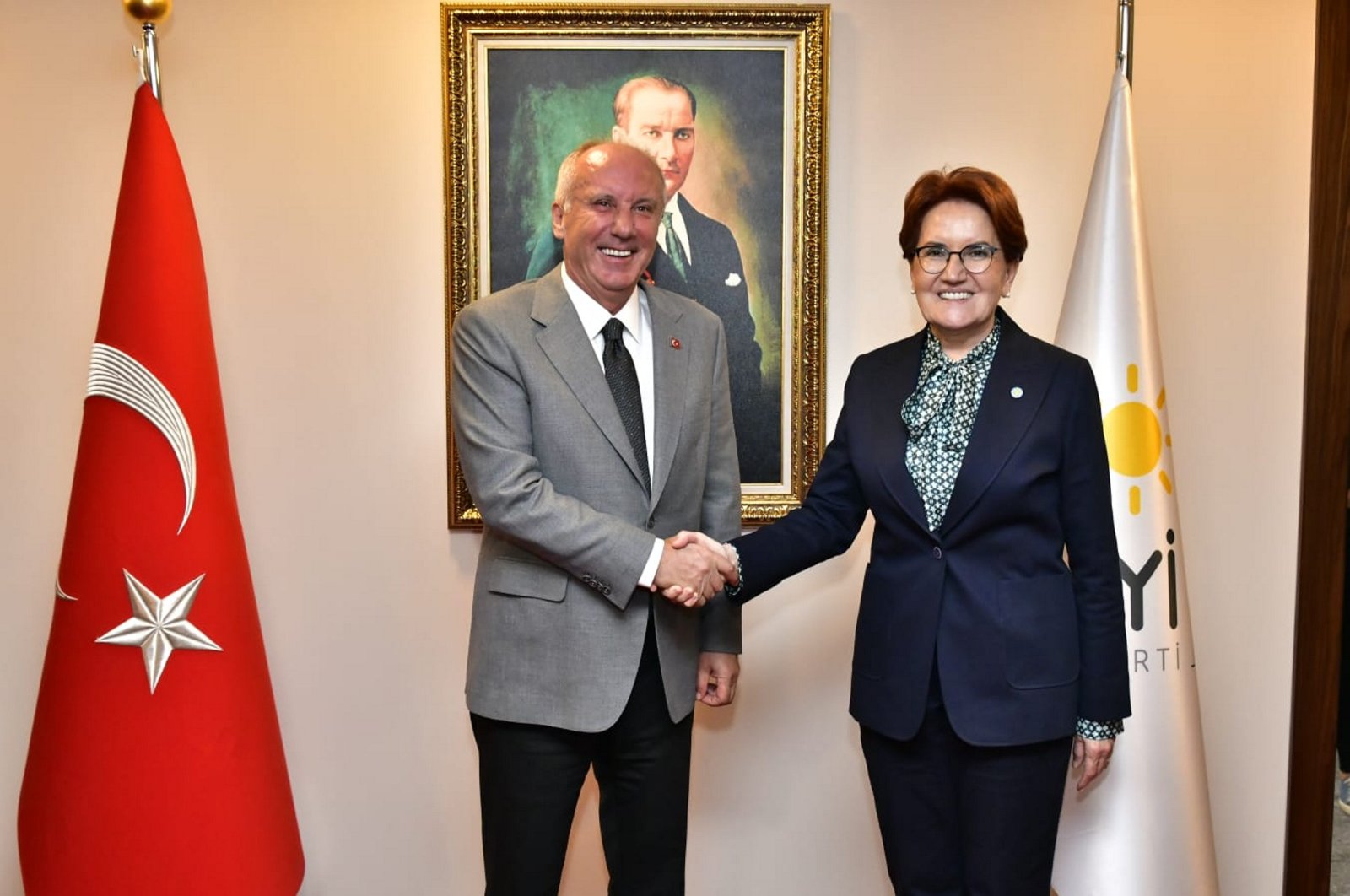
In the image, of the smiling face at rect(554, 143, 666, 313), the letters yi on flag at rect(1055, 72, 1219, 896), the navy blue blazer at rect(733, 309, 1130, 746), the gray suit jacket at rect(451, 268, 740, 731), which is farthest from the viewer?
the letters yi on flag at rect(1055, 72, 1219, 896)

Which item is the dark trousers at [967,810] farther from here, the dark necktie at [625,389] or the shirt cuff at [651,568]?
the dark necktie at [625,389]

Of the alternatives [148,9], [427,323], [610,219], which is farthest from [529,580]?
[148,9]

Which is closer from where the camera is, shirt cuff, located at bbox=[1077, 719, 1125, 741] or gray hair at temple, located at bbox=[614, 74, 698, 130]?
shirt cuff, located at bbox=[1077, 719, 1125, 741]

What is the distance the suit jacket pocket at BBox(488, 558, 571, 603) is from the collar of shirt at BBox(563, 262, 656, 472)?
0.26 metres

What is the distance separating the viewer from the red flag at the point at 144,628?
82.4 inches

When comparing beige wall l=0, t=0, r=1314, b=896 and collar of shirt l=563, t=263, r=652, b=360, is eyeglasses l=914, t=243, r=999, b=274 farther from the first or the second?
beige wall l=0, t=0, r=1314, b=896

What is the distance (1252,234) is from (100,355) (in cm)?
249

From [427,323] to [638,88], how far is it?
71 cm

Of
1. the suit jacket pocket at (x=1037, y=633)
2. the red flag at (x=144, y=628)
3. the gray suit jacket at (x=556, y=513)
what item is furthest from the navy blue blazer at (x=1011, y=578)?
the red flag at (x=144, y=628)

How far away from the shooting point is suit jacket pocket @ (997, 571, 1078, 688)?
173 centimetres

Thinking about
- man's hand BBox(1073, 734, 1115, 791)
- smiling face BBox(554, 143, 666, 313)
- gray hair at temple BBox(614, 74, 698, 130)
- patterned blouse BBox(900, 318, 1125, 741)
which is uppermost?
gray hair at temple BBox(614, 74, 698, 130)

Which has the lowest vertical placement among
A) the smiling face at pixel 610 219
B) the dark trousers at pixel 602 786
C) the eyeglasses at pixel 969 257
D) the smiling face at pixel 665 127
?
the dark trousers at pixel 602 786

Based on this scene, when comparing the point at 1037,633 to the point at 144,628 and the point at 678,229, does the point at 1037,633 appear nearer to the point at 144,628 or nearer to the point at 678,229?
the point at 678,229

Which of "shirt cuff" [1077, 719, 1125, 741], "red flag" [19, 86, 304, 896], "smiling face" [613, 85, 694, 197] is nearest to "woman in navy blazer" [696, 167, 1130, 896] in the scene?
"shirt cuff" [1077, 719, 1125, 741]
